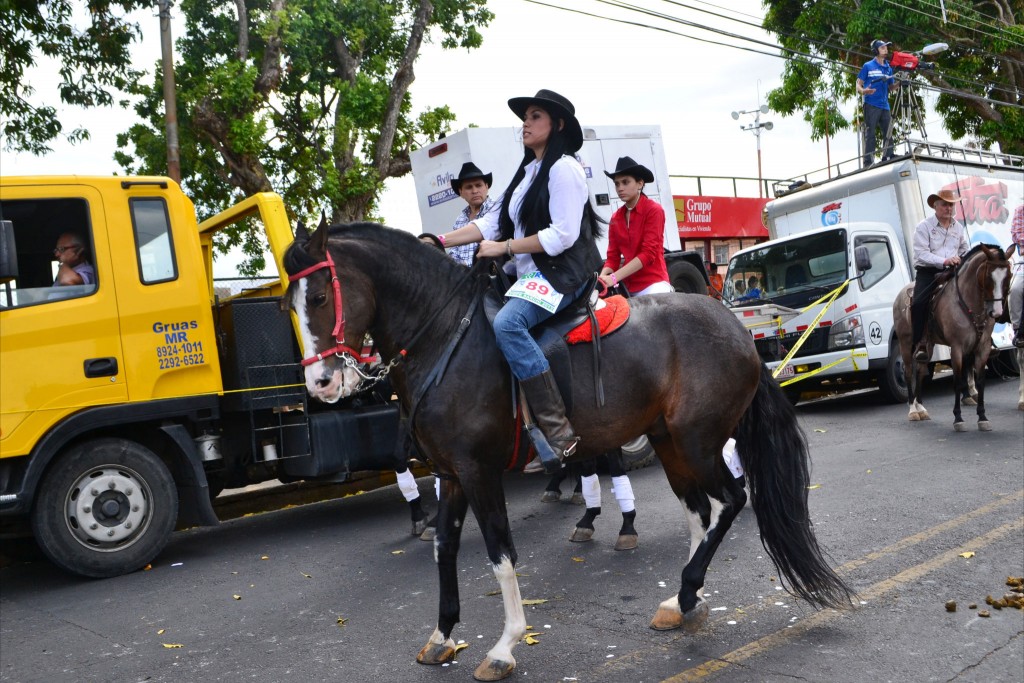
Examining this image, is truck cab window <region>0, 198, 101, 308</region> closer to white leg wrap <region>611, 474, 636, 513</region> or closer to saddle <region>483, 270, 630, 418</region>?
saddle <region>483, 270, 630, 418</region>

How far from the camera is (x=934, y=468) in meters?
7.71

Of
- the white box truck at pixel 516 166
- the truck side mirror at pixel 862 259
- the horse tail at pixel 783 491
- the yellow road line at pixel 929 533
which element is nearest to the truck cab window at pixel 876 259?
the truck side mirror at pixel 862 259

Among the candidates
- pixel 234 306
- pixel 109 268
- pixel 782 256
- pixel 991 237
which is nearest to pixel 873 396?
pixel 782 256

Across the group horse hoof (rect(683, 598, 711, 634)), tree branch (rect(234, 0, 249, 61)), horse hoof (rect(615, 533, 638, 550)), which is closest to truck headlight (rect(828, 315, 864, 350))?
horse hoof (rect(615, 533, 638, 550))

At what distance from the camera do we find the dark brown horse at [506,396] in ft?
12.9

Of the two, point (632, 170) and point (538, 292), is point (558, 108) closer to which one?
point (538, 292)

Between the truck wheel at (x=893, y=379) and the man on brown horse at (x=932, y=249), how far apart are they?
1540 mm

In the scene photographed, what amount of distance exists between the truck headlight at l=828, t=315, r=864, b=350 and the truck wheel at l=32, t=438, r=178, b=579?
8.97m

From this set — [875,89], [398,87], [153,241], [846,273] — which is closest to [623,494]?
[153,241]

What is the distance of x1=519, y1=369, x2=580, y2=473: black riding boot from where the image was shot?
406 centimetres

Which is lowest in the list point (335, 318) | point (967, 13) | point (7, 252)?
point (335, 318)

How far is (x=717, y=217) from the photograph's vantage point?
29.3 meters

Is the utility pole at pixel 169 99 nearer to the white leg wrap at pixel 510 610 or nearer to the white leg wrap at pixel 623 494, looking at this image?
the white leg wrap at pixel 623 494

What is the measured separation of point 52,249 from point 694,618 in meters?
5.04
